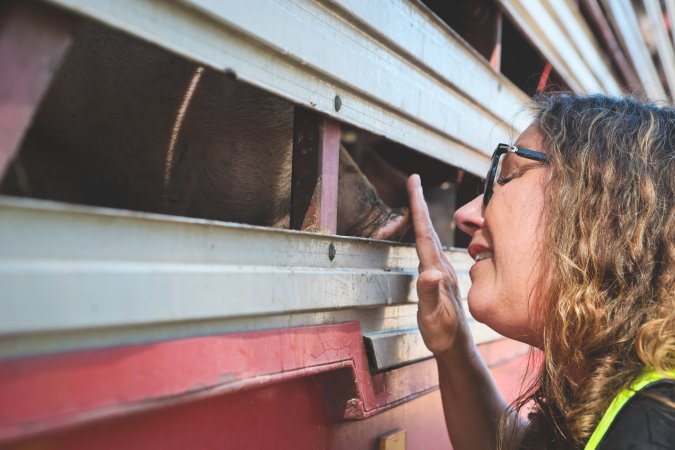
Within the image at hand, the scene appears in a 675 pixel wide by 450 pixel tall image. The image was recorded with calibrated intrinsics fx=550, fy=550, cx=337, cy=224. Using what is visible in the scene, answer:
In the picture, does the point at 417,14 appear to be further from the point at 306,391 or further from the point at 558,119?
the point at 306,391

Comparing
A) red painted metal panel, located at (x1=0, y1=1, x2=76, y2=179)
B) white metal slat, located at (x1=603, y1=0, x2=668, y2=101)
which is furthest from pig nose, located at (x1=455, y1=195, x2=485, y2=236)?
white metal slat, located at (x1=603, y1=0, x2=668, y2=101)

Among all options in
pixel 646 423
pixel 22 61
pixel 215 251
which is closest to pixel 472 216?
pixel 646 423

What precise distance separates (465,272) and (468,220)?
0.56m

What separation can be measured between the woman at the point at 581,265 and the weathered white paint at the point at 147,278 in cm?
40

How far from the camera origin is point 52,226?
2.41 feet

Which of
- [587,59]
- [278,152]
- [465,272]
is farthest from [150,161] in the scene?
[587,59]

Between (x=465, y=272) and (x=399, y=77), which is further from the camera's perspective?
(x=465, y=272)

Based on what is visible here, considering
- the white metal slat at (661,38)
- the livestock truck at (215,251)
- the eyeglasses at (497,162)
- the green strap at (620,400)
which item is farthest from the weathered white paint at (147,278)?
the white metal slat at (661,38)

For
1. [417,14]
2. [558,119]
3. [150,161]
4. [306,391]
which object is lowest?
[306,391]

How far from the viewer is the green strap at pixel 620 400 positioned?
1190 mm

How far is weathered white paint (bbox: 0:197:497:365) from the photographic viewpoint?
705 mm

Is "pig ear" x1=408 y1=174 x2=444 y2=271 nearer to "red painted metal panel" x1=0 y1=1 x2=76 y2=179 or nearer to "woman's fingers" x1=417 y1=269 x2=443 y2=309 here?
"woman's fingers" x1=417 y1=269 x2=443 y2=309

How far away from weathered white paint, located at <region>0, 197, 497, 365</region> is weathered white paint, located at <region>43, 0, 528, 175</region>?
298mm

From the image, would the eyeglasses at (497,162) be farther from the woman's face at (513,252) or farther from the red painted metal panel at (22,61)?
the red painted metal panel at (22,61)
